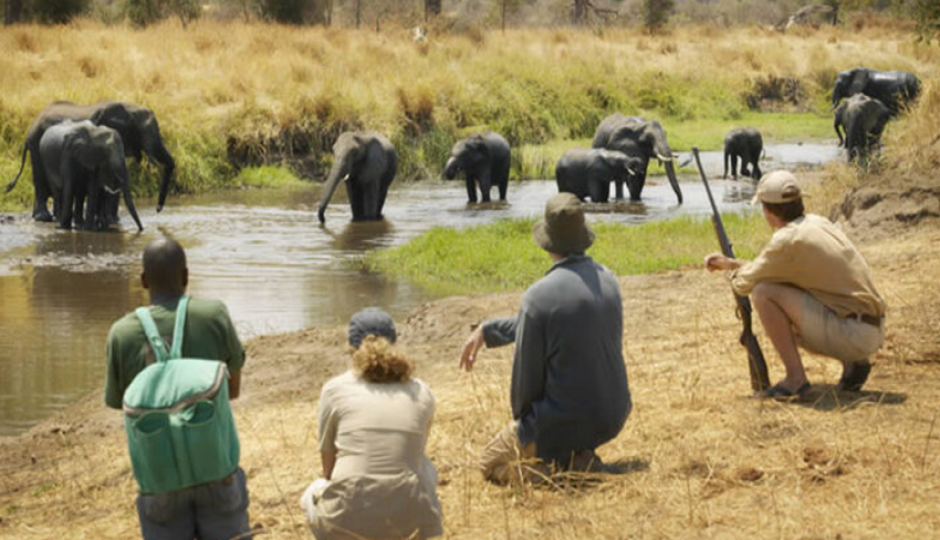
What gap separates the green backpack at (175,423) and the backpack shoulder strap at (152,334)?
0.12 feet

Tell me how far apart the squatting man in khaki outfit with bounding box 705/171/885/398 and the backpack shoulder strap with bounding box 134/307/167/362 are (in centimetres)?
332

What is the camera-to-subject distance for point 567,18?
74500mm

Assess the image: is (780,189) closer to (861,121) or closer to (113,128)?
(113,128)

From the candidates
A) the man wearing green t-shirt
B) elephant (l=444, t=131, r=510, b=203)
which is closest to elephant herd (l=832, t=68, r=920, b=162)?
elephant (l=444, t=131, r=510, b=203)

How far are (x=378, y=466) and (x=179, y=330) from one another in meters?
1.01

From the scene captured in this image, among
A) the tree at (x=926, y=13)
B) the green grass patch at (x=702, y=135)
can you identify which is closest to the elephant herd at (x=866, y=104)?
the green grass patch at (x=702, y=135)

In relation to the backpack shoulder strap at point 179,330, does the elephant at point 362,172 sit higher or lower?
lower

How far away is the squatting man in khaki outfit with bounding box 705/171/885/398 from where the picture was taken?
7.60m

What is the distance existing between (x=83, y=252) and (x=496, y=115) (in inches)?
627

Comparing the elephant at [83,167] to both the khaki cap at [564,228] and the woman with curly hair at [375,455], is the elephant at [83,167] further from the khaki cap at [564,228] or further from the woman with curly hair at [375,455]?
the woman with curly hair at [375,455]

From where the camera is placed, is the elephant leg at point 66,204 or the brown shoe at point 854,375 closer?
the brown shoe at point 854,375

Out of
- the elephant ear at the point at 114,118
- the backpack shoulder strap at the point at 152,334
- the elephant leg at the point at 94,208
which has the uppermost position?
the backpack shoulder strap at the point at 152,334

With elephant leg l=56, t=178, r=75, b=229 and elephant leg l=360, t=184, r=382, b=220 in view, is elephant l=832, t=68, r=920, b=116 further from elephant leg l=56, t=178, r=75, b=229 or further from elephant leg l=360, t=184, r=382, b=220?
elephant leg l=56, t=178, r=75, b=229

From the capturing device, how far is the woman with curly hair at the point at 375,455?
19.1ft
